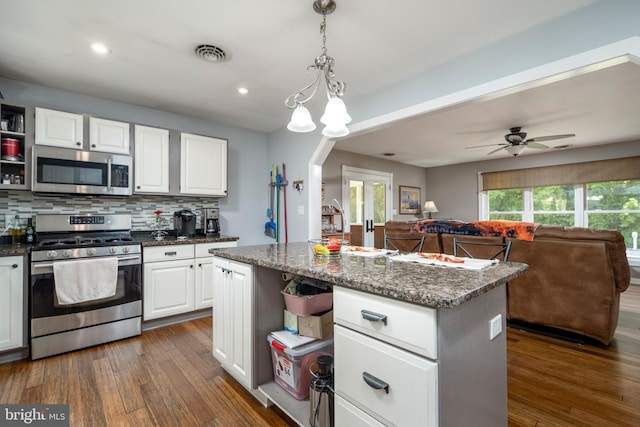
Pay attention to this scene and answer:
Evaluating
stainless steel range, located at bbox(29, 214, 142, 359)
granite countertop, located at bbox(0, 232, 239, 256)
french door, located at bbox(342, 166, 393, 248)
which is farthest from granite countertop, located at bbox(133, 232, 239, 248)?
french door, located at bbox(342, 166, 393, 248)

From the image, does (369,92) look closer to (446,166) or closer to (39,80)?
(39,80)

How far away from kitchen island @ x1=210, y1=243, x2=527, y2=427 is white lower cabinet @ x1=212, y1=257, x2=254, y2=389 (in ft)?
0.84

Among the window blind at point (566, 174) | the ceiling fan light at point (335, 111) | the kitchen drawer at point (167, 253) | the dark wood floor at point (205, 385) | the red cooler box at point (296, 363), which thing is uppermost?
the window blind at point (566, 174)

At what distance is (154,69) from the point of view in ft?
8.19

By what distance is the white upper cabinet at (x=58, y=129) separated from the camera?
2596 mm

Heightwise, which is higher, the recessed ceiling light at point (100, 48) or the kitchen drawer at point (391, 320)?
the recessed ceiling light at point (100, 48)

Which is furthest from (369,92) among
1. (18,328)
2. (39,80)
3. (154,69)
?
(18,328)

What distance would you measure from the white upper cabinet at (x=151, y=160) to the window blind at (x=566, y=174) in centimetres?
639

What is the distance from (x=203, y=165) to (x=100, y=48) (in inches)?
59.8

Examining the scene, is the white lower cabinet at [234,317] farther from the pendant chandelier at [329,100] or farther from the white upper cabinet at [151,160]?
the white upper cabinet at [151,160]

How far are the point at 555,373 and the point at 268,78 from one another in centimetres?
323

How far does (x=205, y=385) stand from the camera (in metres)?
1.98

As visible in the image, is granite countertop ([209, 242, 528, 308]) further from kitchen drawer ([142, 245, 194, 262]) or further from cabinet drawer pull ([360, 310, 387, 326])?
kitchen drawer ([142, 245, 194, 262])

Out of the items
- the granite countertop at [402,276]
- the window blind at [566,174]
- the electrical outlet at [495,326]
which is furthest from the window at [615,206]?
the electrical outlet at [495,326]
